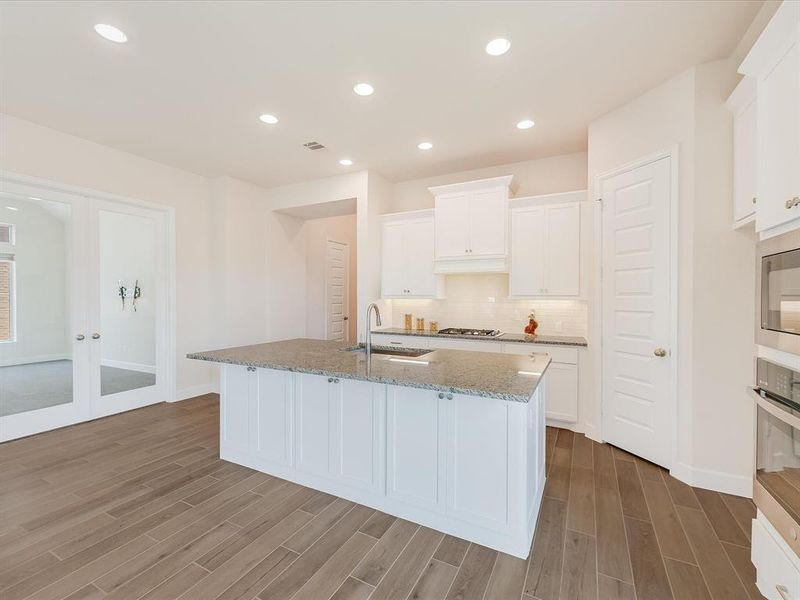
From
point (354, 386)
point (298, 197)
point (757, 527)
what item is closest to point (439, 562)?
point (354, 386)

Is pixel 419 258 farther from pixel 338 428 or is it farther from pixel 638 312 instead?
pixel 338 428

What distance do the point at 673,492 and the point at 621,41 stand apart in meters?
2.98

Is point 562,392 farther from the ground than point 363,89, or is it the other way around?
point 363,89

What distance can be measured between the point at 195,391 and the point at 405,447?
12.7 ft

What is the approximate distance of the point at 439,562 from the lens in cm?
184

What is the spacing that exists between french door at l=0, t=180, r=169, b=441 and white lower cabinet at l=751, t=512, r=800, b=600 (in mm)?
5375

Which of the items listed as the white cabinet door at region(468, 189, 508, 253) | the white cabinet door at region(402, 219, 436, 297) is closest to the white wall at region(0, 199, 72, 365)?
the white cabinet door at region(402, 219, 436, 297)

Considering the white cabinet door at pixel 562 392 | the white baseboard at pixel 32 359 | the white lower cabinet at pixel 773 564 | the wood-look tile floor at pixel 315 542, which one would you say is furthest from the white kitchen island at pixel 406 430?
the white baseboard at pixel 32 359

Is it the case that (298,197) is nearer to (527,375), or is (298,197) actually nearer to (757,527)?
(527,375)

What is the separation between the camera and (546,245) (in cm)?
393

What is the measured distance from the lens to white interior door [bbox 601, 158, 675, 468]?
2781 mm

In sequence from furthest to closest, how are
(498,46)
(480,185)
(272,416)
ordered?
1. (480,185)
2. (272,416)
3. (498,46)

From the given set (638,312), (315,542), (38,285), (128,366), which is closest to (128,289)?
(38,285)

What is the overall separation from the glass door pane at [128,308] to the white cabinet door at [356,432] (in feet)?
10.8
